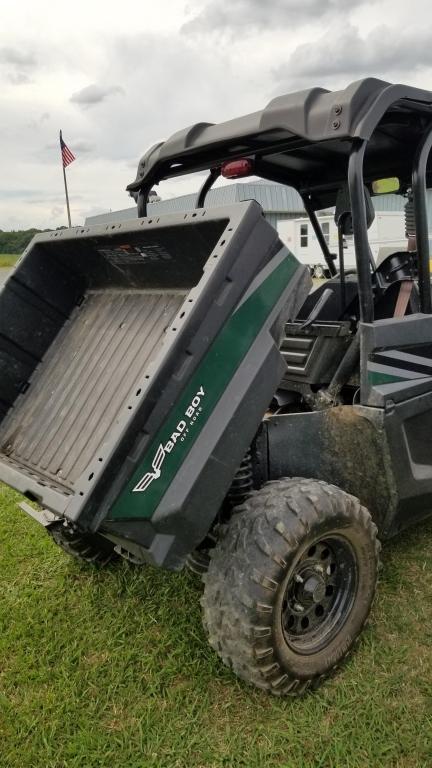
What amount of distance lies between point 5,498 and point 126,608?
6.13 ft

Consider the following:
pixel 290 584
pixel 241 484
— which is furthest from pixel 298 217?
pixel 290 584

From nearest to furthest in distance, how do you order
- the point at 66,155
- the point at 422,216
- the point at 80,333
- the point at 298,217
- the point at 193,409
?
the point at 193,409
the point at 422,216
the point at 80,333
the point at 66,155
the point at 298,217

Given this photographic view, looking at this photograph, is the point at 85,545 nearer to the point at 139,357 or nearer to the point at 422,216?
the point at 139,357

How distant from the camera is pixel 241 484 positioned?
2.45 meters

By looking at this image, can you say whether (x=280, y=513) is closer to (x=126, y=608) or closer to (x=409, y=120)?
(x=126, y=608)

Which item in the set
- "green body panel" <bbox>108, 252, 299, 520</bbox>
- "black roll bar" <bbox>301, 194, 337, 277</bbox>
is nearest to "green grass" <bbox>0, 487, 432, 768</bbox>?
"green body panel" <bbox>108, 252, 299, 520</bbox>

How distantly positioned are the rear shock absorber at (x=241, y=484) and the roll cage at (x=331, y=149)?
30.6 inches

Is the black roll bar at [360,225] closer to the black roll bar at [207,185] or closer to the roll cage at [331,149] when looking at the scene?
the roll cage at [331,149]

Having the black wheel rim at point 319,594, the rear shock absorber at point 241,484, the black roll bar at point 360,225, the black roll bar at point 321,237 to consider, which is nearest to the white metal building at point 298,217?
the black roll bar at point 321,237

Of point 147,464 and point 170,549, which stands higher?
point 147,464

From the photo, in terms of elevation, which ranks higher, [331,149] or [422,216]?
[331,149]

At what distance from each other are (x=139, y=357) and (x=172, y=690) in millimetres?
1310

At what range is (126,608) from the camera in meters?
2.99

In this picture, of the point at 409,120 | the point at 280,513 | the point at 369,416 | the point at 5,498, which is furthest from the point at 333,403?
the point at 5,498
